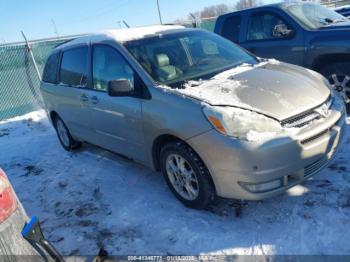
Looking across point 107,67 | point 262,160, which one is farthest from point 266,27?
point 262,160

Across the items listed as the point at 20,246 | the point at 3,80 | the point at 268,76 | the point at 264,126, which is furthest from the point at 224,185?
the point at 3,80

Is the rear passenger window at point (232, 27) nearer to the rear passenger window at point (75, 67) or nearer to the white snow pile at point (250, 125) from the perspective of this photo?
the rear passenger window at point (75, 67)

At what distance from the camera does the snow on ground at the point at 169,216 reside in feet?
10.2

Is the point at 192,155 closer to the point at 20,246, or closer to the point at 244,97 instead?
the point at 244,97

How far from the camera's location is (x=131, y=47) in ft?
13.6

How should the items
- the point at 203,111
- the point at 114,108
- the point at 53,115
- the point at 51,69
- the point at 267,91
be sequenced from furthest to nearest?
1. the point at 53,115
2. the point at 51,69
3. the point at 114,108
4. the point at 267,91
5. the point at 203,111

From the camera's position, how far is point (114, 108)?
13.8 feet

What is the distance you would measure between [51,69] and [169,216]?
366 centimetres

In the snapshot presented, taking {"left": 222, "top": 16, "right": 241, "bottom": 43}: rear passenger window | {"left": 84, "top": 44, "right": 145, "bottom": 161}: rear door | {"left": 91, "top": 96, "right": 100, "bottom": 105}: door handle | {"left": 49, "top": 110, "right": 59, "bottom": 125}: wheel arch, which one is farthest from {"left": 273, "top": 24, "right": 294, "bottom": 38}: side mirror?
{"left": 49, "top": 110, "right": 59, "bottom": 125}: wheel arch

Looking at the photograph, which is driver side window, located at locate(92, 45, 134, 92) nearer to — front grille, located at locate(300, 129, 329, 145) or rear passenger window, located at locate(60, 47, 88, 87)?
rear passenger window, located at locate(60, 47, 88, 87)

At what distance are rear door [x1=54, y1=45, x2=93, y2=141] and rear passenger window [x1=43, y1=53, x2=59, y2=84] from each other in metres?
0.24

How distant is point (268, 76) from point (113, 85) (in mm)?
1639

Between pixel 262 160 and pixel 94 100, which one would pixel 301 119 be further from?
pixel 94 100

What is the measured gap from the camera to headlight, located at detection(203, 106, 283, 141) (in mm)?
3023
